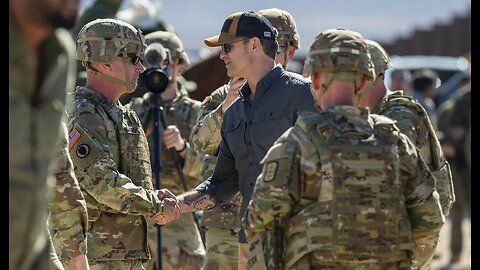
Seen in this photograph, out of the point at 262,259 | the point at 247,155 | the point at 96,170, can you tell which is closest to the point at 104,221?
the point at 96,170

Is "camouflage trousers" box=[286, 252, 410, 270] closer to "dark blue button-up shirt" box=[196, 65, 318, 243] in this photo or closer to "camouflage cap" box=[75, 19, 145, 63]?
"dark blue button-up shirt" box=[196, 65, 318, 243]

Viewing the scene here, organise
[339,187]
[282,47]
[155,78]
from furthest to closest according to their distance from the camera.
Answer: [155,78] → [282,47] → [339,187]

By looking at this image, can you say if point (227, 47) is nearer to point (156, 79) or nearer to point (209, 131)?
point (209, 131)

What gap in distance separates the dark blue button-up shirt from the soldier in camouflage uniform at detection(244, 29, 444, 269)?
61.3 inches

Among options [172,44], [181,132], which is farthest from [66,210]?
[172,44]

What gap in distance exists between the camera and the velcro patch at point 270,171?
5992 millimetres

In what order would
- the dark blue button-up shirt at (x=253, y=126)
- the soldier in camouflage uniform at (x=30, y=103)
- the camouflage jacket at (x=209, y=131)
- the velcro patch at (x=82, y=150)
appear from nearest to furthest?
the soldier in camouflage uniform at (x=30, y=103), the dark blue button-up shirt at (x=253, y=126), the velcro patch at (x=82, y=150), the camouflage jacket at (x=209, y=131)

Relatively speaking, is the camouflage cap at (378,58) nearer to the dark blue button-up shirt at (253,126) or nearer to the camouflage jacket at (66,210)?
the dark blue button-up shirt at (253,126)

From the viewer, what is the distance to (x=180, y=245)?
→ 10602mm

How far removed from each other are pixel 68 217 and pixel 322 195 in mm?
1499

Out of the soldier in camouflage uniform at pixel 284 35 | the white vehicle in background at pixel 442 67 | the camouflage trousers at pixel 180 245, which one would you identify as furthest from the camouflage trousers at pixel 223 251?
the white vehicle in background at pixel 442 67

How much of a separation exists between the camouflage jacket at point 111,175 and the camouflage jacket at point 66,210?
772 mm

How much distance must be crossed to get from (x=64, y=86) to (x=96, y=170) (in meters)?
2.94

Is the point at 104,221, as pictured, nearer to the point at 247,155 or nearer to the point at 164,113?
the point at 247,155
